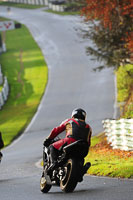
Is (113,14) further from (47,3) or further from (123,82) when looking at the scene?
(47,3)

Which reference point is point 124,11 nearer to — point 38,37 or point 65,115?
point 65,115

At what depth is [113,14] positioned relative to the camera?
3572cm

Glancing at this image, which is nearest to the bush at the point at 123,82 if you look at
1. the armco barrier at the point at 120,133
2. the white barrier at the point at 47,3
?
the armco barrier at the point at 120,133

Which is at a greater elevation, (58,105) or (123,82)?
(123,82)

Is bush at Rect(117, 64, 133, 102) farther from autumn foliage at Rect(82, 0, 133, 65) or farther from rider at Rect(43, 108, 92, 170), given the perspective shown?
rider at Rect(43, 108, 92, 170)

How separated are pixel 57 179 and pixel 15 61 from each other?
175ft

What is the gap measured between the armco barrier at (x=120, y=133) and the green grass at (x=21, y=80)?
32.8 feet

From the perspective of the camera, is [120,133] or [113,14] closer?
[120,133]

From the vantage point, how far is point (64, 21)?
86.1m

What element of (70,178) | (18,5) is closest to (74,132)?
(70,178)

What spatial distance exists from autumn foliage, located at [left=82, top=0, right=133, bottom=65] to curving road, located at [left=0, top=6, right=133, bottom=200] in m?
4.21

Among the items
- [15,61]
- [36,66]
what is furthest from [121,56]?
[15,61]

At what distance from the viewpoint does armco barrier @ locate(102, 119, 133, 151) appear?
20375mm

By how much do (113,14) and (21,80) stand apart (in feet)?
68.7
